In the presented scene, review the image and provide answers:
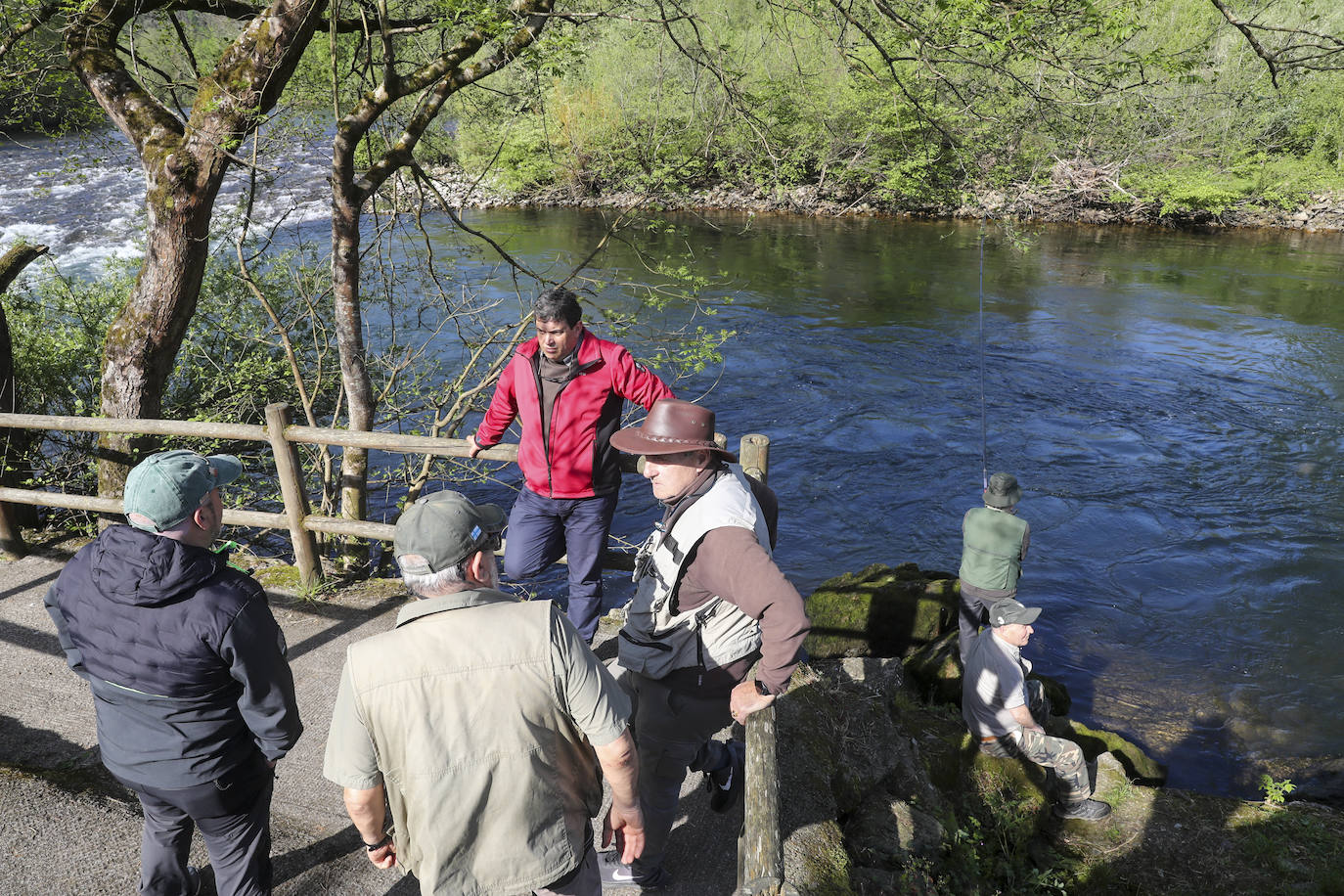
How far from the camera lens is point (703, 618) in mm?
2924

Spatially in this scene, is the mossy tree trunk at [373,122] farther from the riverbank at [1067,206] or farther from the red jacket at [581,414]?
the riverbank at [1067,206]

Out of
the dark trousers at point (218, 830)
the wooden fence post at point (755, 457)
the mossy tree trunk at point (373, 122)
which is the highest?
the mossy tree trunk at point (373, 122)

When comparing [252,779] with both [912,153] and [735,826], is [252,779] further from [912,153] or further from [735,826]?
[912,153]

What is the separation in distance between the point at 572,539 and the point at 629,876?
1740 millimetres

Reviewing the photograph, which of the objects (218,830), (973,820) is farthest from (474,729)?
(973,820)

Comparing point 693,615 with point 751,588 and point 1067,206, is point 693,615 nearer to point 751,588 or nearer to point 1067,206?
point 751,588

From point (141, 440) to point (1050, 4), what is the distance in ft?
23.3


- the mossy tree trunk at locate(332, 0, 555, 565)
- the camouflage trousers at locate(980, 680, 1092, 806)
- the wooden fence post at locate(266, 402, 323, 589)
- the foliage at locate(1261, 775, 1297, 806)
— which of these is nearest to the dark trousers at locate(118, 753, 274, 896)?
the wooden fence post at locate(266, 402, 323, 589)

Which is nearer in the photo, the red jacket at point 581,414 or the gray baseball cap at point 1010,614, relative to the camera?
the red jacket at point 581,414

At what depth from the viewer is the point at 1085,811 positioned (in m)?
4.86

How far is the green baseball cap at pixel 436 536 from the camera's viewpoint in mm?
2215

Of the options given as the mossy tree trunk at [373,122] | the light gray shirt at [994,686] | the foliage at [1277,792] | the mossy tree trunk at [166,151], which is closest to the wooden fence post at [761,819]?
the light gray shirt at [994,686]

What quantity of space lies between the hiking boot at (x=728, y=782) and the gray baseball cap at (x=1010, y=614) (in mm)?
1814

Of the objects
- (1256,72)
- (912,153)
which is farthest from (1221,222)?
(912,153)
